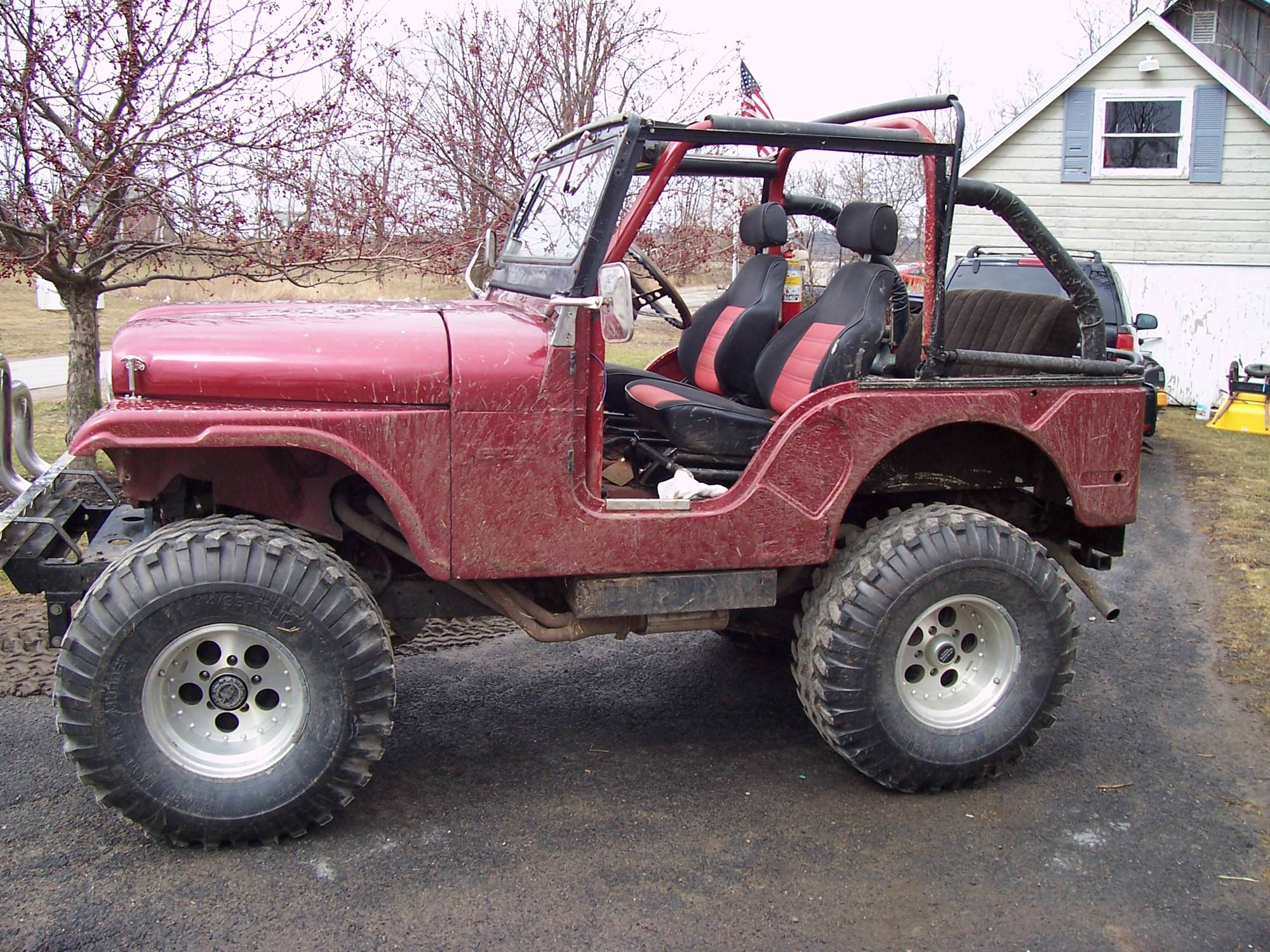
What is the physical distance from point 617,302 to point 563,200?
3.14ft

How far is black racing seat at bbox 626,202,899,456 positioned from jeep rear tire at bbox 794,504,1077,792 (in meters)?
0.58

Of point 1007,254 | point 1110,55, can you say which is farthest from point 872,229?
point 1110,55

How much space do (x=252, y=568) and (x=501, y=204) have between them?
666 cm

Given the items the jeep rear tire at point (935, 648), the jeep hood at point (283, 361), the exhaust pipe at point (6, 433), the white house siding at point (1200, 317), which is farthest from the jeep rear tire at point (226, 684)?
the white house siding at point (1200, 317)

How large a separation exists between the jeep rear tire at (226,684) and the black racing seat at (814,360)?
1.34 metres

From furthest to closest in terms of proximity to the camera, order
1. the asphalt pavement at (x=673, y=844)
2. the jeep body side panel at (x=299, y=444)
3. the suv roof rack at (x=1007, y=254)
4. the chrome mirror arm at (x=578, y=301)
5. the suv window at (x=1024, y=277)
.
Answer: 1. the suv roof rack at (x=1007, y=254)
2. the suv window at (x=1024, y=277)
3. the chrome mirror arm at (x=578, y=301)
4. the jeep body side panel at (x=299, y=444)
5. the asphalt pavement at (x=673, y=844)

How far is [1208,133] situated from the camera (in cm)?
1536

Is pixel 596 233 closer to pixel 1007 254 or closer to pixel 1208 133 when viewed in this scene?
pixel 1007 254

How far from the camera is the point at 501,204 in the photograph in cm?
943

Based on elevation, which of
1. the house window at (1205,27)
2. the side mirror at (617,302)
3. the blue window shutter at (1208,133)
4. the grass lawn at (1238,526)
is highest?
the house window at (1205,27)

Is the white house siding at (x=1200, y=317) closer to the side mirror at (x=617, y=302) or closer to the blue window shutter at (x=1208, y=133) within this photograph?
the blue window shutter at (x=1208, y=133)

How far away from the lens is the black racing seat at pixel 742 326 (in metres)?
4.73

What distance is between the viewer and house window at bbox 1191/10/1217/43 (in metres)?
22.5

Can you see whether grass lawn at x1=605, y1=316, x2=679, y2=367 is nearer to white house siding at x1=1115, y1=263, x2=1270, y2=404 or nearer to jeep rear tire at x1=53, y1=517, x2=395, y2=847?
white house siding at x1=1115, y1=263, x2=1270, y2=404
